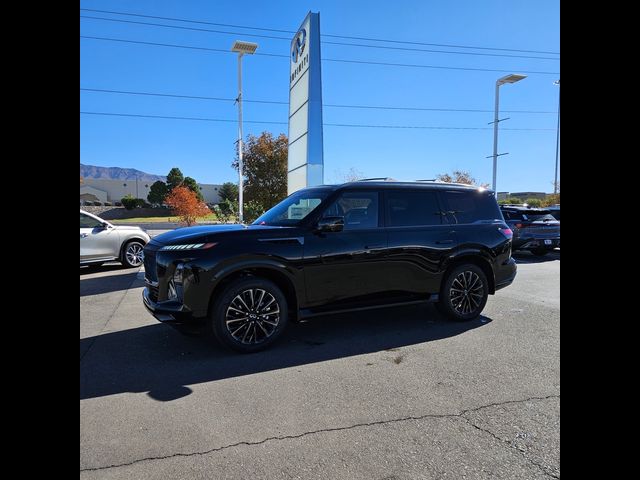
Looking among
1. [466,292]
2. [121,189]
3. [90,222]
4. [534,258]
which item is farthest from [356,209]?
[121,189]

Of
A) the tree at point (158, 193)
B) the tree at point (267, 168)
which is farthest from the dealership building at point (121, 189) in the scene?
the tree at point (267, 168)

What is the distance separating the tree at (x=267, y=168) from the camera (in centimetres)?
2512

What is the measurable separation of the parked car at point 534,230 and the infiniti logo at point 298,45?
338 inches

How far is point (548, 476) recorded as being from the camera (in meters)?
2.63

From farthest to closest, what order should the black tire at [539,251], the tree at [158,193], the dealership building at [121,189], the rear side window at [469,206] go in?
the dealership building at [121,189] < the tree at [158,193] < the black tire at [539,251] < the rear side window at [469,206]

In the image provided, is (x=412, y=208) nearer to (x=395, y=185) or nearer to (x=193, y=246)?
(x=395, y=185)

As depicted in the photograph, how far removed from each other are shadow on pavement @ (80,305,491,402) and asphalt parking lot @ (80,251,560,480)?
2 cm

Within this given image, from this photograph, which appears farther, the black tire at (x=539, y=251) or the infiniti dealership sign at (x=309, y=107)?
the black tire at (x=539, y=251)

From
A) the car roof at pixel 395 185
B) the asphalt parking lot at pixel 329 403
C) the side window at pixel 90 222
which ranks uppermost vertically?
the car roof at pixel 395 185

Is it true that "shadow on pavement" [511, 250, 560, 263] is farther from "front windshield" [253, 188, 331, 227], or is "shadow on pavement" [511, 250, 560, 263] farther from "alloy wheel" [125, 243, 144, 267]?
"alloy wheel" [125, 243, 144, 267]

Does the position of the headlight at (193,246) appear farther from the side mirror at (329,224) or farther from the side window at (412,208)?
the side window at (412,208)

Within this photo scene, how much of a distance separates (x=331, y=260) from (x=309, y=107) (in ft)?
23.3

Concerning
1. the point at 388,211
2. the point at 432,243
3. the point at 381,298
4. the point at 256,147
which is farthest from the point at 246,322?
the point at 256,147
